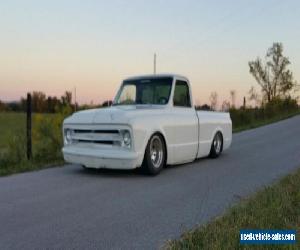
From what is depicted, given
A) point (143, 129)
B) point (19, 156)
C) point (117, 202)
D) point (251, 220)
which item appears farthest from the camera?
point (19, 156)

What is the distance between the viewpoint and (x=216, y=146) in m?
12.0

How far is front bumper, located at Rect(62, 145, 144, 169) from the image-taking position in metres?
8.24

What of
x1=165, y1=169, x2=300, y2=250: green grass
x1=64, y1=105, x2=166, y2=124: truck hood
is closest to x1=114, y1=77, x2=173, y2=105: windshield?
x1=64, y1=105, x2=166, y2=124: truck hood

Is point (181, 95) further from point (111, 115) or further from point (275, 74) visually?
point (275, 74)

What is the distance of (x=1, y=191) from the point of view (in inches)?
291

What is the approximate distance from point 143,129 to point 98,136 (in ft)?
2.81

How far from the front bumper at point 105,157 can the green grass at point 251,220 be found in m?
2.43

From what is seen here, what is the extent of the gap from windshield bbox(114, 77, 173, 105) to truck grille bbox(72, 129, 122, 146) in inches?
68.9

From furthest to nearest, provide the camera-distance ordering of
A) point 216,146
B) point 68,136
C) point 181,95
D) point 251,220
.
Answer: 1. point 216,146
2. point 181,95
3. point 68,136
4. point 251,220

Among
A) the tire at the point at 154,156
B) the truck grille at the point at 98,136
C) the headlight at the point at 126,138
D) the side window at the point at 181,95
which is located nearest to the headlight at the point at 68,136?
the truck grille at the point at 98,136

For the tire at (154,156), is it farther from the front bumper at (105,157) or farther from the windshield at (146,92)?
the windshield at (146,92)

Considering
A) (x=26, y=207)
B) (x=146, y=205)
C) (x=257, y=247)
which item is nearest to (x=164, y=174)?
(x=146, y=205)

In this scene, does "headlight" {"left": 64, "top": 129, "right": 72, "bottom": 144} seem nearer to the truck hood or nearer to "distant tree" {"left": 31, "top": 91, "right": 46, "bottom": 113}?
the truck hood

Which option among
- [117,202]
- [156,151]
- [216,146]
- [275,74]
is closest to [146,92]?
[156,151]
